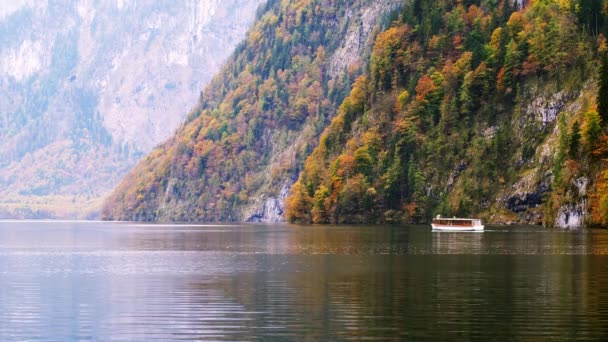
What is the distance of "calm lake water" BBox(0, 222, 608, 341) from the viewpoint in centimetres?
5366

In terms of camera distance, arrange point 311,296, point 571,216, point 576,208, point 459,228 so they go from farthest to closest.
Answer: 1. point 459,228
2. point 571,216
3. point 576,208
4. point 311,296

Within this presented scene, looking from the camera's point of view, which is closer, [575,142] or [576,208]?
[576,208]

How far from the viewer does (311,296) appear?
6912 centimetres

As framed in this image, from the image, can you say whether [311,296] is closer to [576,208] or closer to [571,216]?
[576,208]

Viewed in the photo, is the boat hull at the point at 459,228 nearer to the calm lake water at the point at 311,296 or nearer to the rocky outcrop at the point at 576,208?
the rocky outcrop at the point at 576,208

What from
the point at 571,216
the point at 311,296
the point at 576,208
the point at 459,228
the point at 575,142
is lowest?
the point at 311,296

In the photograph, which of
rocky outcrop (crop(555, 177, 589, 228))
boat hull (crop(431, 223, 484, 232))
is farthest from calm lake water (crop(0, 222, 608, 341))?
boat hull (crop(431, 223, 484, 232))

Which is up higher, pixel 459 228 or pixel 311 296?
pixel 459 228

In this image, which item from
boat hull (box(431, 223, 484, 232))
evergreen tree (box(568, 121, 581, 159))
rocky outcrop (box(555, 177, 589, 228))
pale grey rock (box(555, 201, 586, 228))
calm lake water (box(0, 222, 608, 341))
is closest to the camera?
calm lake water (box(0, 222, 608, 341))

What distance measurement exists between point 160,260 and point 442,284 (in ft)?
129

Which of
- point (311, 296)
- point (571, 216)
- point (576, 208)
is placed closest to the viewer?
point (311, 296)

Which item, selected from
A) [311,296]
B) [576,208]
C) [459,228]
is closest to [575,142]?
[576,208]

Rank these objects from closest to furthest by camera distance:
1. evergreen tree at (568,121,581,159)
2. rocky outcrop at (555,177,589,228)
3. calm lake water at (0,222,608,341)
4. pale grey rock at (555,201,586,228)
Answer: calm lake water at (0,222,608,341) → rocky outcrop at (555,177,589,228) → pale grey rock at (555,201,586,228) → evergreen tree at (568,121,581,159)

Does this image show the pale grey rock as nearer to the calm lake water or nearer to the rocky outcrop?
the rocky outcrop
